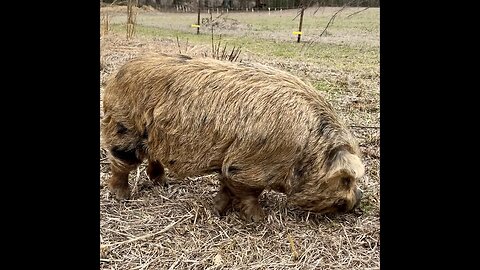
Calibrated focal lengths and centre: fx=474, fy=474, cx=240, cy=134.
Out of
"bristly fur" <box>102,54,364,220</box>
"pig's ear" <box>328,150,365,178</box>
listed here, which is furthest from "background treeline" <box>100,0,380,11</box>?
"pig's ear" <box>328,150,365,178</box>

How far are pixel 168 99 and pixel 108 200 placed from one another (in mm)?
1168

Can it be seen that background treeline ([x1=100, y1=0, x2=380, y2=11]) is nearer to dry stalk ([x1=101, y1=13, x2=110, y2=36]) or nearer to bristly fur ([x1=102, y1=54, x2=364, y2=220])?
bristly fur ([x1=102, y1=54, x2=364, y2=220])

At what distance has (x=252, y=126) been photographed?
3396 mm

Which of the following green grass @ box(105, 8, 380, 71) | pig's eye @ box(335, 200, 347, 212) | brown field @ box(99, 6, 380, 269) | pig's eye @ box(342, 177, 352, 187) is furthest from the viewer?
green grass @ box(105, 8, 380, 71)

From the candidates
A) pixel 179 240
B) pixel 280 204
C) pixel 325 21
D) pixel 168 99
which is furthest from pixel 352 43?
pixel 179 240

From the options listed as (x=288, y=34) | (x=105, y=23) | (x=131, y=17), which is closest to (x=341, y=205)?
(x=288, y=34)

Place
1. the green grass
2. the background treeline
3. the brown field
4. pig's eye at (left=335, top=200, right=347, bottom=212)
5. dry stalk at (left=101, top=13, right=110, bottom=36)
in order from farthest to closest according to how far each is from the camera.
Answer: dry stalk at (left=101, top=13, right=110, bottom=36)
the green grass
the background treeline
pig's eye at (left=335, top=200, right=347, bottom=212)
the brown field

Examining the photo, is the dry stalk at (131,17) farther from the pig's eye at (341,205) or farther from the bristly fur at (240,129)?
the pig's eye at (341,205)

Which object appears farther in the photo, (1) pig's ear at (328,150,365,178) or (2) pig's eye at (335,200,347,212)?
(2) pig's eye at (335,200,347,212)

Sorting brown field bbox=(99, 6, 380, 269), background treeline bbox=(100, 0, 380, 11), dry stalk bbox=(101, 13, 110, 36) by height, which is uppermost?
background treeline bbox=(100, 0, 380, 11)

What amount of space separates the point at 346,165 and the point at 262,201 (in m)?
1.08

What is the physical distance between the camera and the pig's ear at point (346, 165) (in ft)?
11.0

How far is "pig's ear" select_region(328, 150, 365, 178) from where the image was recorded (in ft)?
11.0
